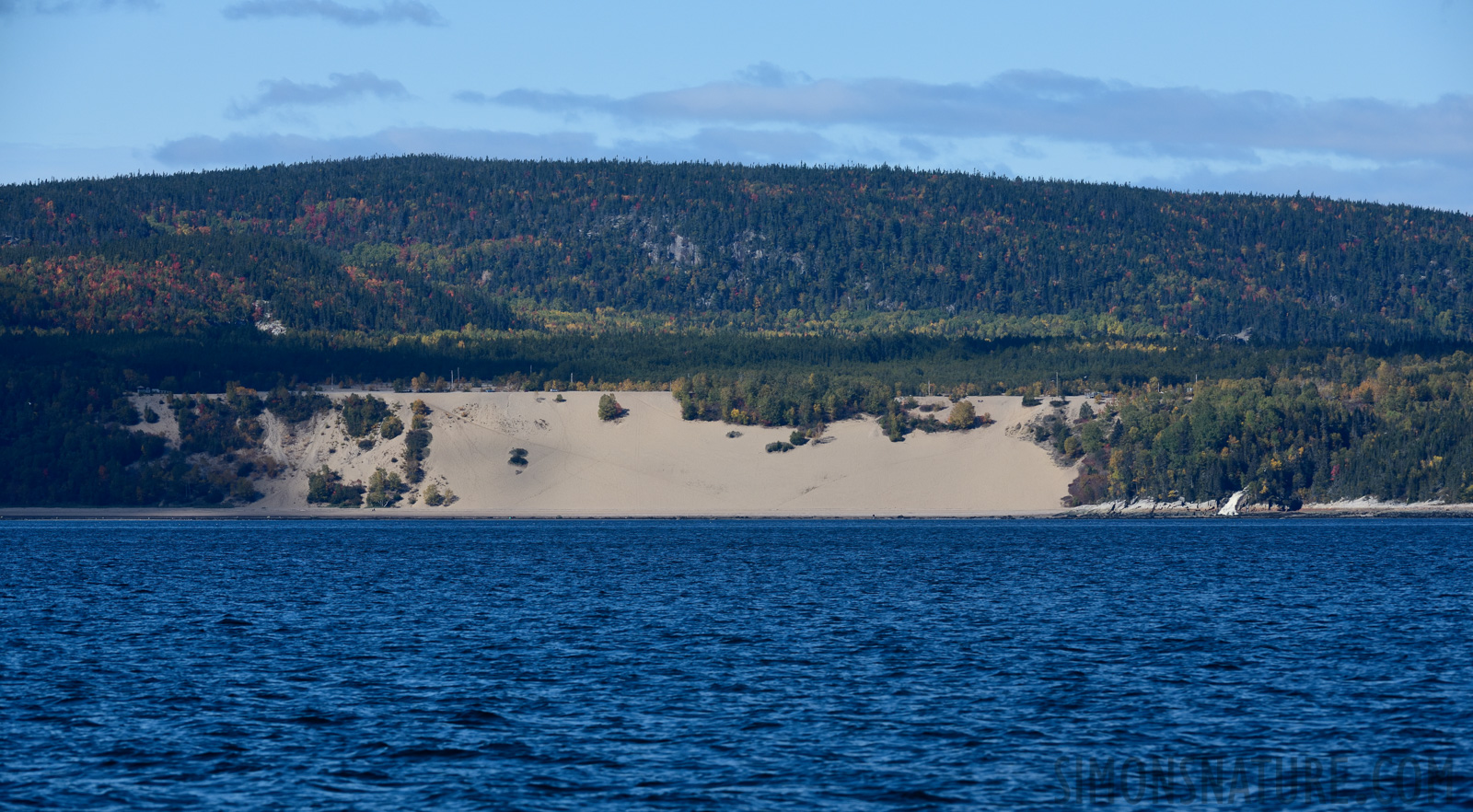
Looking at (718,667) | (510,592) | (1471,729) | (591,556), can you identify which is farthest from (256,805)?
(591,556)

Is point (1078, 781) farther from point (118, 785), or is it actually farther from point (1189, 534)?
point (1189, 534)

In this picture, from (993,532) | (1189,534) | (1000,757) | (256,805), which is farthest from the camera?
(993,532)

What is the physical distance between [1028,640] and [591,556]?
6470 cm

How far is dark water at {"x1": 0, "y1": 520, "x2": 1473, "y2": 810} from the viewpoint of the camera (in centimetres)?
3619

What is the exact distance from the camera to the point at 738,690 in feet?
162

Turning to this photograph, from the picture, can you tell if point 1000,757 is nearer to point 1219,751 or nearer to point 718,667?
point 1219,751

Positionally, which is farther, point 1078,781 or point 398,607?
point 398,607

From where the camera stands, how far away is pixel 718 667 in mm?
54469

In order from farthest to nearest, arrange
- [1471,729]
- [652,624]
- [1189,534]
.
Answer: [1189,534]
[652,624]
[1471,729]

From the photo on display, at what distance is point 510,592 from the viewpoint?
284ft

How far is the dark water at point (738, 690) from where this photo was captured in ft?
119

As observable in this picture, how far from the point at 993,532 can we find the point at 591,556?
61188mm

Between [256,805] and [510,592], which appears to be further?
[510,592]

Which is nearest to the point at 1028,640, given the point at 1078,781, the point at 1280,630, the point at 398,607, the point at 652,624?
the point at 1280,630
